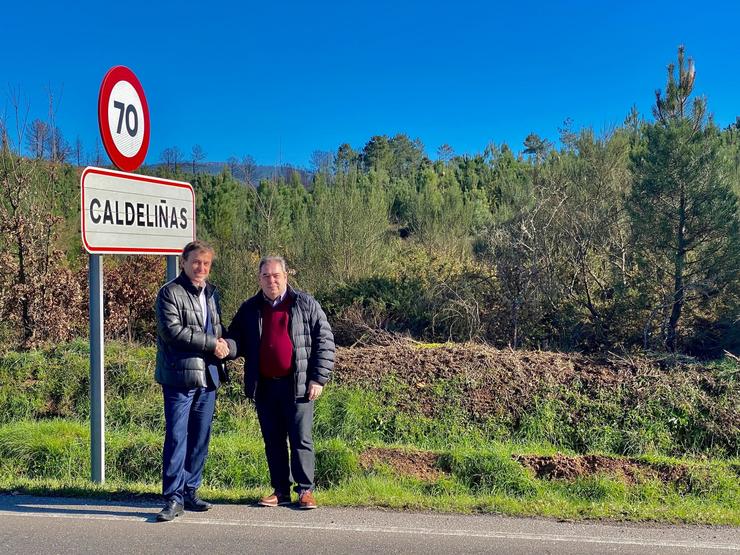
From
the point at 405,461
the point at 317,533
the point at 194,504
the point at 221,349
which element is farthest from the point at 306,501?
the point at 405,461

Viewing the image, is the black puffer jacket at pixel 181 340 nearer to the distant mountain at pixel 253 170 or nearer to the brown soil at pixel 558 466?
the brown soil at pixel 558 466

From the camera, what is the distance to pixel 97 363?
5.49 meters

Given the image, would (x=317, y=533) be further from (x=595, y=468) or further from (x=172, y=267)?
(x=595, y=468)

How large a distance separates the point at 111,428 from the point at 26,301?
13.6 feet

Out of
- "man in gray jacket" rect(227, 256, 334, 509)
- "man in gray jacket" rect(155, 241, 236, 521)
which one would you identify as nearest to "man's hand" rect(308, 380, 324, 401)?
"man in gray jacket" rect(227, 256, 334, 509)

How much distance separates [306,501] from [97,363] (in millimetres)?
2042

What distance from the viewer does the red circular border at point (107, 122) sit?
5.32m

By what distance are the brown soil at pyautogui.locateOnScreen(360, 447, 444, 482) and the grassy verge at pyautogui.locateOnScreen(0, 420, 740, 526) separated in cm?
4

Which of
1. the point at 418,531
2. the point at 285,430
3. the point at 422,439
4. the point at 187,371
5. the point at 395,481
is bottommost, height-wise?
the point at 418,531

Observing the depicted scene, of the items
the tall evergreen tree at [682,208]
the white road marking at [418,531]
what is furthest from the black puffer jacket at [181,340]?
the tall evergreen tree at [682,208]

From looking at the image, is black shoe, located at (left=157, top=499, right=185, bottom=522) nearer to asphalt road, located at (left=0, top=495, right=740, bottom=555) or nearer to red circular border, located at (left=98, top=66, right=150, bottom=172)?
asphalt road, located at (left=0, top=495, right=740, bottom=555)

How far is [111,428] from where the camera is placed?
26.0ft

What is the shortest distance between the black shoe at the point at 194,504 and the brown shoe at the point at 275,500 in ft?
1.32

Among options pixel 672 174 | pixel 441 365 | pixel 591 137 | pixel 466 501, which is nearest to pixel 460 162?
pixel 591 137
